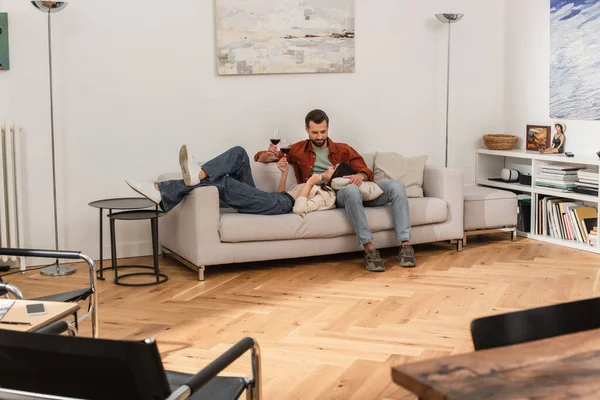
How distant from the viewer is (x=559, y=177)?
643 cm

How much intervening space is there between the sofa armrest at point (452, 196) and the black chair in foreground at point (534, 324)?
4.30 meters

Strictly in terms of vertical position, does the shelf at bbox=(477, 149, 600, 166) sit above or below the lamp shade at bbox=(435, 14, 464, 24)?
below

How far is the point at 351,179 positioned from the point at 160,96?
1608 mm

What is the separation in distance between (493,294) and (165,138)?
2.77 m

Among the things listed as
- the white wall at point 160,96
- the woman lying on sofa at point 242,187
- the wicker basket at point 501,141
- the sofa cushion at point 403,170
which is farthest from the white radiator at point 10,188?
the wicker basket at point 501,141

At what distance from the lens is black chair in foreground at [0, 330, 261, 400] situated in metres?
1.76

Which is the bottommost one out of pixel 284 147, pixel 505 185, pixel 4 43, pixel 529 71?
pixel 505 185

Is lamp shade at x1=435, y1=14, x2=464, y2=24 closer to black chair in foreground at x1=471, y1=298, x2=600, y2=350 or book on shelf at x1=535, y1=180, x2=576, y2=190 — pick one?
book on shelf at x1=535, y1=180, x2=576, y2=190

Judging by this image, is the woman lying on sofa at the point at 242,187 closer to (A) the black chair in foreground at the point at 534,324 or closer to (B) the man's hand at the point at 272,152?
(B) the man's hand at the point at 272,152

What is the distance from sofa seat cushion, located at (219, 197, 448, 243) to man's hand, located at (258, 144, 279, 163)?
0.57m

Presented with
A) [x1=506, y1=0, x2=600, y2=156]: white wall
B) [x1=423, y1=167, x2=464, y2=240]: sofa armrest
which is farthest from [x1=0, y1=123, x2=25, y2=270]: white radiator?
[x1=506, y1=0, x2=600, y2=156]: white wall

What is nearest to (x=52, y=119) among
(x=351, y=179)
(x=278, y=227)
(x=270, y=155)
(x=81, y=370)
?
(x=270, y=155)

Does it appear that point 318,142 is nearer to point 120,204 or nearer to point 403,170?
point 403,170

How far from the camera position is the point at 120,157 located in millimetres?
6023
